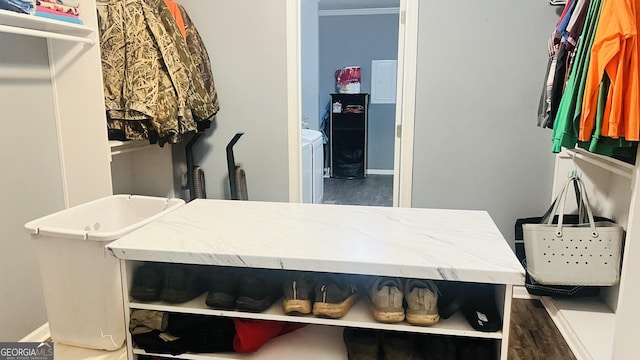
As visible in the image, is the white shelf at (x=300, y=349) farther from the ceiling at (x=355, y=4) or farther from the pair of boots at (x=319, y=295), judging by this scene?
the ceiling at (x=355, y=4)

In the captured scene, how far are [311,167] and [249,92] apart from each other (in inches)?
47.0

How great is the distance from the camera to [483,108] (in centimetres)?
283

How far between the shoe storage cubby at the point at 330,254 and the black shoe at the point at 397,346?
3 cm

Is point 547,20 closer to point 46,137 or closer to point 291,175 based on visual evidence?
point 291,175

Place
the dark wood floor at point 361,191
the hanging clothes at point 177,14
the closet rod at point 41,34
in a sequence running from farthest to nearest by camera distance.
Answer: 1. the dark wood floor at point 361,191
2. the hanging clothes at point 177,14
3. the closet rod at point 41,34

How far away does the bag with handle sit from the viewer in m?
2.25

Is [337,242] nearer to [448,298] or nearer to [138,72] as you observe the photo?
[448,298]

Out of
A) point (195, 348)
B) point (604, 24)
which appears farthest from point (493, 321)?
point (604, 24)

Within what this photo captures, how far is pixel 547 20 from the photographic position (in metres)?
2.67

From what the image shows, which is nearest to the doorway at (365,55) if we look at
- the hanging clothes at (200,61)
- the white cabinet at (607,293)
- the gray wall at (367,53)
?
the gray wall at (367,53)

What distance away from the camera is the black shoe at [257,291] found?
1392 millimetres

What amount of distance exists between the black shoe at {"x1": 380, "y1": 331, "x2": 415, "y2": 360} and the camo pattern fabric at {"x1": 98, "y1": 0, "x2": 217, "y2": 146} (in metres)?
→ 1.71

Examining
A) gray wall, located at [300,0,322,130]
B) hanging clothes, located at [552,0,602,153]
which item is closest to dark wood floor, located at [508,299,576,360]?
hanging clothes, located at [552,0,602,153]

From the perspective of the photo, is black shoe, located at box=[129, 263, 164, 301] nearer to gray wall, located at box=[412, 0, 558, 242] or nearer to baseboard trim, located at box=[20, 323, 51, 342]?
baseboard trim, located at box=[20, 323, 51, 342]
